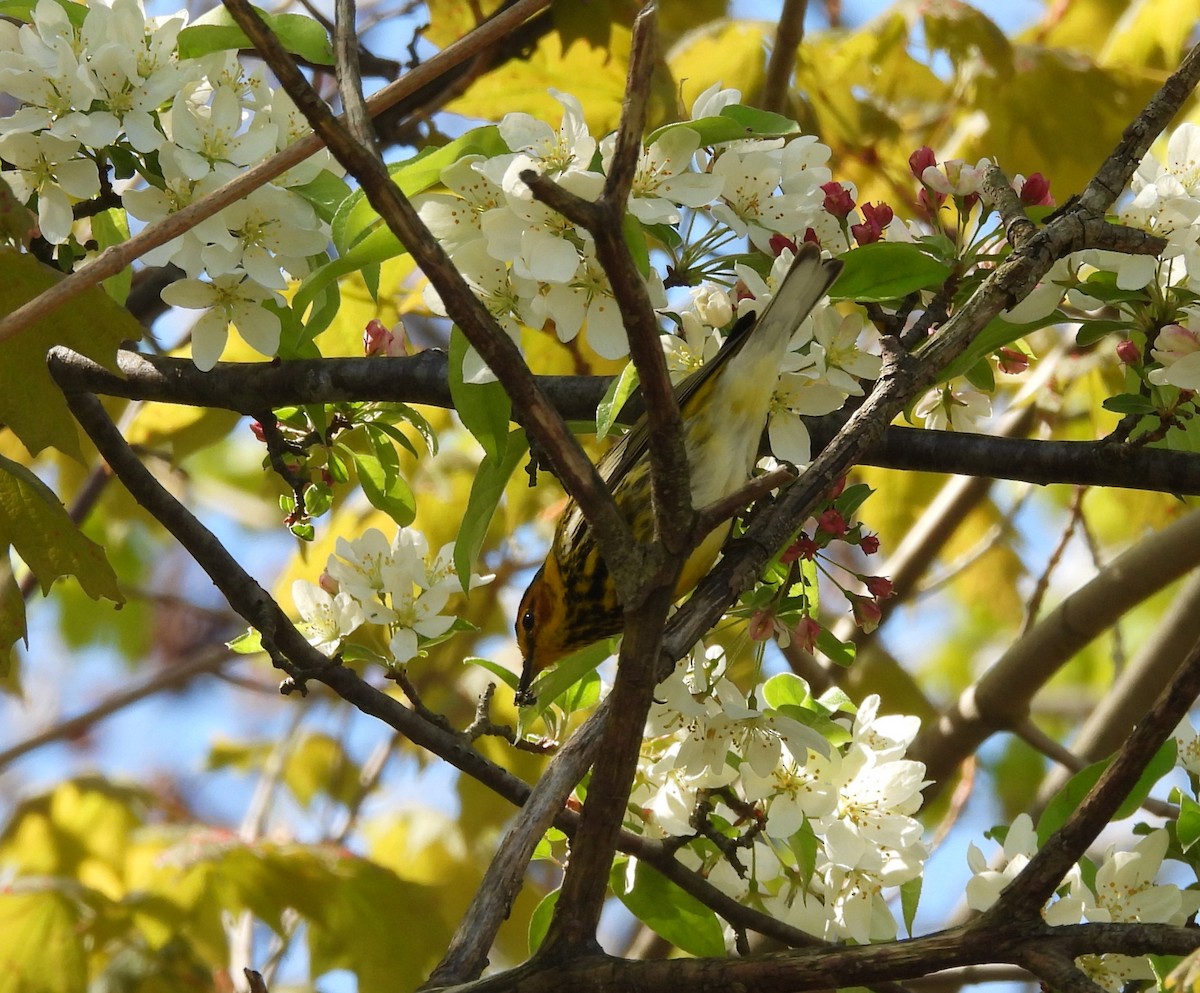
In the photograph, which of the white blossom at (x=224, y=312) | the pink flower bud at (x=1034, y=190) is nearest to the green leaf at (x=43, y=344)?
the white blossom at (x=224, y=312)

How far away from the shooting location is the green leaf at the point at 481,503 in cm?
200

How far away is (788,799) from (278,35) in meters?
1.48

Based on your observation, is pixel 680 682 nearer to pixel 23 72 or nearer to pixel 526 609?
pixel 526 609

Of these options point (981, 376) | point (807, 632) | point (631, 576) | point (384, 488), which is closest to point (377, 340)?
point (384, 488)

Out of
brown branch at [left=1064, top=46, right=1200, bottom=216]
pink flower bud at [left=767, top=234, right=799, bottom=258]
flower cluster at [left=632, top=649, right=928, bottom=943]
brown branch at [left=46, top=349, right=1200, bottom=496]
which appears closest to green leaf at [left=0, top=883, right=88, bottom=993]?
brown branch at [left=46, top=349, right=1200, bottom=496]

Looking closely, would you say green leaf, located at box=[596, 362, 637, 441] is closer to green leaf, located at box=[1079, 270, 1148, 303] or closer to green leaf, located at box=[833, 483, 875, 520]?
green leaf, located at box=[833, 483, 875, 520]

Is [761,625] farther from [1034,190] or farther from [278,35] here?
[278,35]

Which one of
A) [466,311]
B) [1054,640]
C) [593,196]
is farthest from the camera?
[1054,640]

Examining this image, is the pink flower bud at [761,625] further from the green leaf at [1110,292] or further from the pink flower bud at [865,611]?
the green leaf at [1110,292]

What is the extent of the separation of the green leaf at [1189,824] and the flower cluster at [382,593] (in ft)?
3.83

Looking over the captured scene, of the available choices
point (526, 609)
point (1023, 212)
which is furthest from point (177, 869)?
point (1023, 212)

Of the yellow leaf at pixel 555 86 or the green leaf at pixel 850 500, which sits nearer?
the green leaf at pixel 850 500

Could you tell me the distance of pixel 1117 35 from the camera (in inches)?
159

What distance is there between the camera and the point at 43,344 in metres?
2.05
